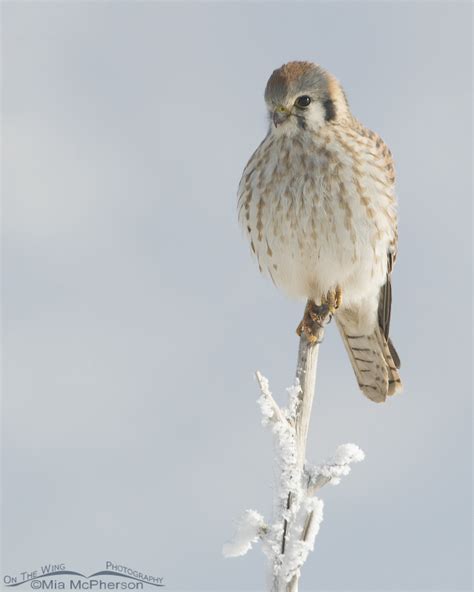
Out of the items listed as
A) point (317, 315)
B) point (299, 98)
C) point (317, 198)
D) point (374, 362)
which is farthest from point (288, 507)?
point (299, 98)

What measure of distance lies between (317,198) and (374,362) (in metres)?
1.48

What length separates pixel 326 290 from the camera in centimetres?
595

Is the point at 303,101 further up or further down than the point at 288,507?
further up

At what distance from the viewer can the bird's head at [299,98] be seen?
565 cm

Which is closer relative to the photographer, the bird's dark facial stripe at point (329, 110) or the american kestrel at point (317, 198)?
the american kestrel at point (317, 198)

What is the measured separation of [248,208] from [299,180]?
435 millimetres

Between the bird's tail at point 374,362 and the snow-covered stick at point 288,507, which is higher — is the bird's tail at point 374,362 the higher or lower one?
the higher one

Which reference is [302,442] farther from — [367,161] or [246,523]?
[367,161]

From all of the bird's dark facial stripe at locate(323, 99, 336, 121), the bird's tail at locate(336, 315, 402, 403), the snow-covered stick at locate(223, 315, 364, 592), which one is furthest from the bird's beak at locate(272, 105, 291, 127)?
the snow-covered stick at locate(223, 315, 364, 592)

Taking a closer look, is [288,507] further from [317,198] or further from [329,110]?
[329,110]

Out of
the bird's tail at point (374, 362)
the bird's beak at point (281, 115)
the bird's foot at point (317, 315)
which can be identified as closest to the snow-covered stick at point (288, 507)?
the bird's foot at point (317, 315)

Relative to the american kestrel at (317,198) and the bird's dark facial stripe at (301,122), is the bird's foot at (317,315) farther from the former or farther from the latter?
the bird's dark facial stripe at (301,122)

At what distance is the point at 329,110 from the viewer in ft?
Result: 19.2

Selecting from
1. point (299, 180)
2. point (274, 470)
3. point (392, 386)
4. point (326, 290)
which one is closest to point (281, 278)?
point (326, 290)
